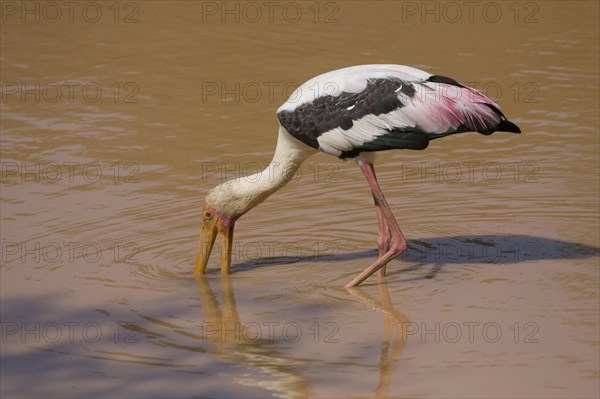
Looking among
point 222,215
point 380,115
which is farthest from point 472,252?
point 222,215

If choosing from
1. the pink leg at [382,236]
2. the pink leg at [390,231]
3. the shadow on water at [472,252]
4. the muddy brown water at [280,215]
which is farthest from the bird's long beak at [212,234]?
the pink leg at [382,236]

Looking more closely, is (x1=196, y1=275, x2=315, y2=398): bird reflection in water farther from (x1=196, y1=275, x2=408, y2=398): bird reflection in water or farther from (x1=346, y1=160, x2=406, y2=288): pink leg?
(x1=346, y1=160, x2=406, y2=288): pink leg

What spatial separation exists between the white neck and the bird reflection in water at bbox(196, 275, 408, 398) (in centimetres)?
49

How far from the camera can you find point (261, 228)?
7.90 m

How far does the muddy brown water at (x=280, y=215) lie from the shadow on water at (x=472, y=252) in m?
0.02

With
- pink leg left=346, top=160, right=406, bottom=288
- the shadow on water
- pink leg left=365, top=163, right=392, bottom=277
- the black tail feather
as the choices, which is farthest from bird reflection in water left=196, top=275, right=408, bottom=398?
the black tail feather

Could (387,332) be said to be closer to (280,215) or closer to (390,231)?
(390,231)

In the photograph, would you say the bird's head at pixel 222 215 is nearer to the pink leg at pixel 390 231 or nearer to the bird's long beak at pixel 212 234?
the bird's long beak at pixel 212 234

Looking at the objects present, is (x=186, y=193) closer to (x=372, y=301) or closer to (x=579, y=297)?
(x=372, y=301)

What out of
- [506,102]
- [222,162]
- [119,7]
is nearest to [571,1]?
[506,102]

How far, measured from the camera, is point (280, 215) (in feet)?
26.7

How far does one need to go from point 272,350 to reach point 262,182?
1310 millimetres

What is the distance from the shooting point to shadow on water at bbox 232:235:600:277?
23.9 feet

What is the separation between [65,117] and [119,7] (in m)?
3.48
